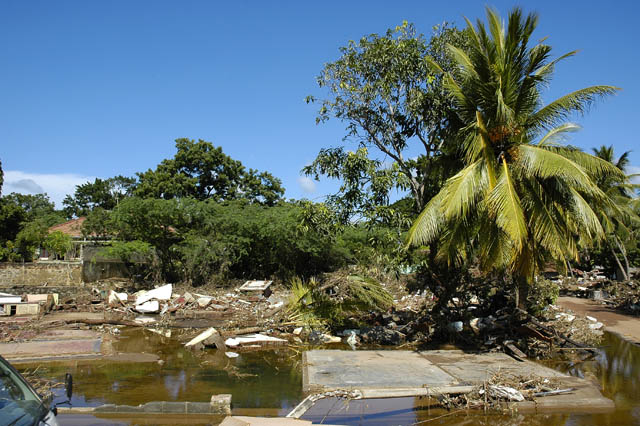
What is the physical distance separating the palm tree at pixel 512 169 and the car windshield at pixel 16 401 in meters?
7.21

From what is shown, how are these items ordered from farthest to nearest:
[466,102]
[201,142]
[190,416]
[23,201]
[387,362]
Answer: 1. [23,201]
2. [201,142]
3. [466,102]
4. [387,362]
5. [190,416]

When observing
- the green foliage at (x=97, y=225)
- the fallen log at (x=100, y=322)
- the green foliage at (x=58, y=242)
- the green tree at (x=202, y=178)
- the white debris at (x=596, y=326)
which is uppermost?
the green tree at (x=202, y=178)

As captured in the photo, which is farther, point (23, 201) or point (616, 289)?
point (23, 201)

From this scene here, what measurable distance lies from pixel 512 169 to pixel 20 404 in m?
9.41

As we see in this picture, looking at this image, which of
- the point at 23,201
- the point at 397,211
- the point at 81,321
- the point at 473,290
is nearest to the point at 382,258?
the point at 397,211

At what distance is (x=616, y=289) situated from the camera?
1972 cm

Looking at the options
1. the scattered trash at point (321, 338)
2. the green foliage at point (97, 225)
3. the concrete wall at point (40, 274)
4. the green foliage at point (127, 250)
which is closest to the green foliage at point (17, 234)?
the green foliage at point (97, 225)

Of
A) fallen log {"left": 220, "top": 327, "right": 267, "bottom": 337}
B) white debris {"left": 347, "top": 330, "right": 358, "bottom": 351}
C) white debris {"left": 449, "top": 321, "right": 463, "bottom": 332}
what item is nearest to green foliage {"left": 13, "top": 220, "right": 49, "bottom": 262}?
fallen log {"left": 220, "top": 327, "right": 267, "bottom": 337}

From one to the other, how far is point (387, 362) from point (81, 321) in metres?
10.3

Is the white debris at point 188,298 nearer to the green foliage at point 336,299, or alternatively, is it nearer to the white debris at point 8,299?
the green foliage at point 336,299

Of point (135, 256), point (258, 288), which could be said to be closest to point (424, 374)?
point (258, 288)

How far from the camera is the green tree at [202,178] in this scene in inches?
1363

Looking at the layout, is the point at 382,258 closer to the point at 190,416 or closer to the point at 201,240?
the point at 190,416

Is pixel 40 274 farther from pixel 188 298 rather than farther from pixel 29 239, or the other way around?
pixel 188 298
